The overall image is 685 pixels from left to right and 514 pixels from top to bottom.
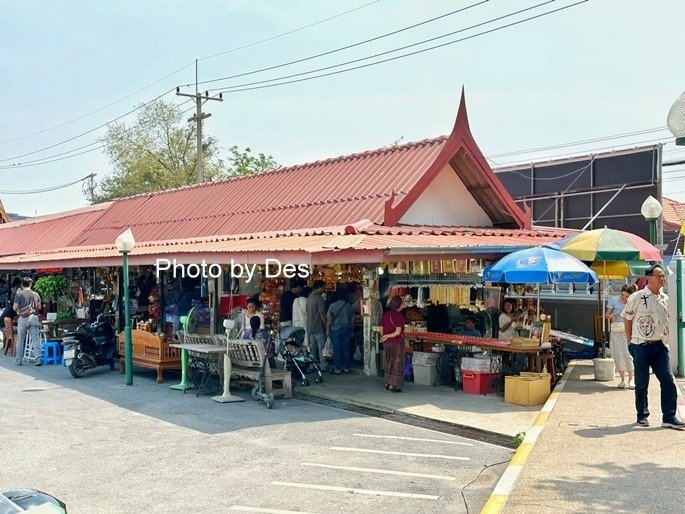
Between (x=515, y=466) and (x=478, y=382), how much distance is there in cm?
473

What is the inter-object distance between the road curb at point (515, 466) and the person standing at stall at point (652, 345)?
1.17 metres

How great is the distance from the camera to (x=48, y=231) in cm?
2598

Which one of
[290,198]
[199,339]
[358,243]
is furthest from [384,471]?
[290,198]

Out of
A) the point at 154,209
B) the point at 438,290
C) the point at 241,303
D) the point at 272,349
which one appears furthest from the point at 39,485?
the point at 154,209

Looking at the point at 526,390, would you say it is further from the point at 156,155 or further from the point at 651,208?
the point at 156,155

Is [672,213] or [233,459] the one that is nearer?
[233,459]

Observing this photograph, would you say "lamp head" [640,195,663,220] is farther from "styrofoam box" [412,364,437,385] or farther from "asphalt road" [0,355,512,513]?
"asphalt road" [0,355,512,513]

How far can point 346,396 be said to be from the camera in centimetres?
1123

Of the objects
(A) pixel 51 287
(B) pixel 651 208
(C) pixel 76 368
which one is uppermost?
(B) pixel 651 208

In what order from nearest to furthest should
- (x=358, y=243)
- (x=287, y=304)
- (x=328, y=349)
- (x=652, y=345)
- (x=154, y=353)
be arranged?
(x=652, y=345), (x=358, y=243), (x=154, y=353), (x=328, y=349), (x=287, y=304)

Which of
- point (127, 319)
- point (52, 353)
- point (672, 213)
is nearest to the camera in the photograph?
point (127, 319)

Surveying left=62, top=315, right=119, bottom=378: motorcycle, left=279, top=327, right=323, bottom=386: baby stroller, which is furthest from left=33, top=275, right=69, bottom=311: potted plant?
left=279, top=327, right=323, bottom=386: baby stroller

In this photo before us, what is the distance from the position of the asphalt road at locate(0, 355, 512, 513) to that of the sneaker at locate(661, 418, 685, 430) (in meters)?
1.80

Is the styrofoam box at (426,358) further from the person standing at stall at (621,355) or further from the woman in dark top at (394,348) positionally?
the person standing at stall at (621,355)
